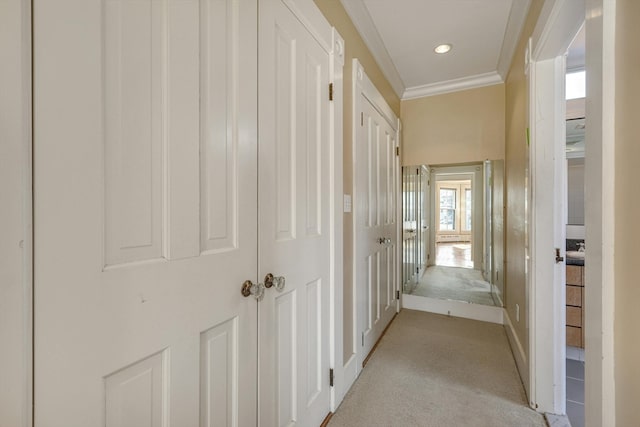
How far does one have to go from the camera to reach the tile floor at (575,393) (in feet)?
5.26

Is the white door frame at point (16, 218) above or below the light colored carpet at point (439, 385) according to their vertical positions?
above

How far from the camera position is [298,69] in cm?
128

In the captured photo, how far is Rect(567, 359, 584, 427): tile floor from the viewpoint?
1603mm

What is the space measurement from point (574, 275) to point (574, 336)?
49 centimetres

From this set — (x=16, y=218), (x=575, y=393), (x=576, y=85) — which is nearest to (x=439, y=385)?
(x=575, y=393)

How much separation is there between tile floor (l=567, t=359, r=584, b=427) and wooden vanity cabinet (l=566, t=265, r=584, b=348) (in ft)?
0.57

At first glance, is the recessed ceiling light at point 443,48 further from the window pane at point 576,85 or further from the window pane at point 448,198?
the window pane at point 448,198

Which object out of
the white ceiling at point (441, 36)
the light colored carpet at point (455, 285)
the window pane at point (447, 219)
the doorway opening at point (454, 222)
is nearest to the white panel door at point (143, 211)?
the white ceiling at point (441, 36)

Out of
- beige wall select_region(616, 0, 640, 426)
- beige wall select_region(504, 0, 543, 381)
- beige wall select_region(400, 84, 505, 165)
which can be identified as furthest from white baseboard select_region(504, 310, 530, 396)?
beige wall select_region(400, 84, 505, 165)

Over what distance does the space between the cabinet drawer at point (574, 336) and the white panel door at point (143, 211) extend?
102 inches

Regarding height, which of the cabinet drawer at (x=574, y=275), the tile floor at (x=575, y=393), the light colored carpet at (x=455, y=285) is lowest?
the tile floor at (x=575, y=393)

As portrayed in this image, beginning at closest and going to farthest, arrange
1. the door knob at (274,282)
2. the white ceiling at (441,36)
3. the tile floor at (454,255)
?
the door knob at (274,282), the white ceiling at (441,36), the tile floor at (454,255)

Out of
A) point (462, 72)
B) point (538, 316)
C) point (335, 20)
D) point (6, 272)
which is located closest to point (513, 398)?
point (538, 316)

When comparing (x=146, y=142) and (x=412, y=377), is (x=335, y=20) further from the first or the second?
(x=412, y=377)
